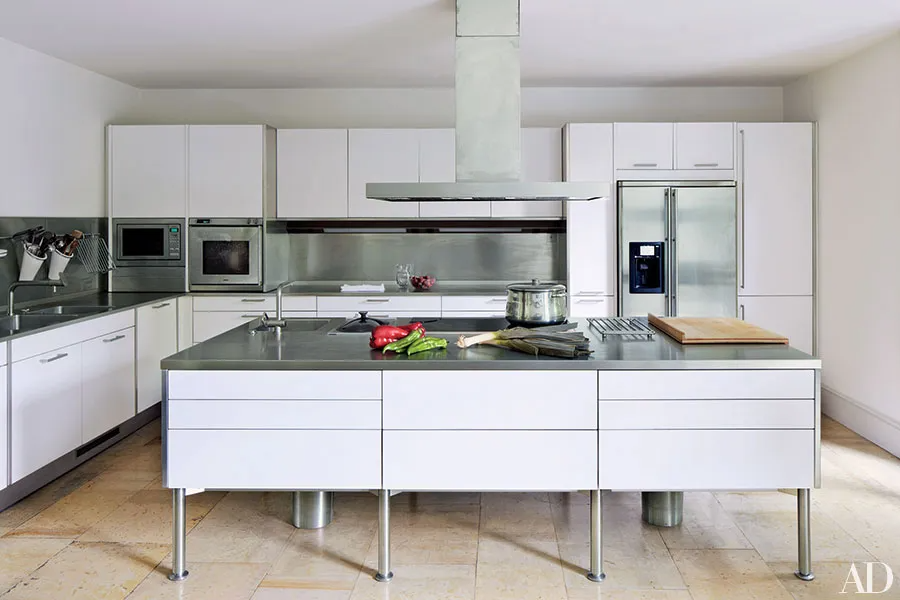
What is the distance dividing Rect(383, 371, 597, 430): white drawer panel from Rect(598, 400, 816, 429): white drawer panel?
0.11m

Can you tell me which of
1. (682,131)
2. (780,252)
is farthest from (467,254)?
(780,252)

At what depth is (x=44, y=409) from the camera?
159 inches

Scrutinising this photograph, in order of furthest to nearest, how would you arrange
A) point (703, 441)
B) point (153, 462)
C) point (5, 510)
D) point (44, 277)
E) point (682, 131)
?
point (682, 131), point (44, 277), point (153, 462), point (5, 510), point (703, 441)

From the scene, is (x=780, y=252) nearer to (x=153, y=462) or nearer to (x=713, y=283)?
(x=713, y=283)

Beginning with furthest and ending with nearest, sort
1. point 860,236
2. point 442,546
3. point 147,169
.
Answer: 1. point 147,169
2. point 860,236
3. point 442,546

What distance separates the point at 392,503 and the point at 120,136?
3726 mm

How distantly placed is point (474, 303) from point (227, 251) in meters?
1.90

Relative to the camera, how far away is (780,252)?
19.5 feet

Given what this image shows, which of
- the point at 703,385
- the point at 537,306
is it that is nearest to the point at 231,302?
the point at 537,306

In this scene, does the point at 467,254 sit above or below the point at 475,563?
above

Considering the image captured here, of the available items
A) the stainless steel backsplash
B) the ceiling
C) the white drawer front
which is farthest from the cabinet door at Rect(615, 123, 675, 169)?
the white drawer front

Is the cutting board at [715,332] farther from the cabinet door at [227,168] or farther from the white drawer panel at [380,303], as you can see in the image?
the cabinet door at [227,168]

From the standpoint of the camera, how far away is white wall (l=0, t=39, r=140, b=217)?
4.82 metres

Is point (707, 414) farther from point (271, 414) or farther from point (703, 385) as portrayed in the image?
point (271, 414)
